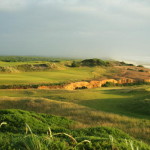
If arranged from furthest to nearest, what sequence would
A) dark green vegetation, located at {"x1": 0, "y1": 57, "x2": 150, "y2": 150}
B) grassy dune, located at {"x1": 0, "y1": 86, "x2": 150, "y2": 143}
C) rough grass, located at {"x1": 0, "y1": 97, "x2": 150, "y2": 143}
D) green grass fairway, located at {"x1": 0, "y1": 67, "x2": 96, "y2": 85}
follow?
green grass fairway, located at {"x1": 0, "y1": 67, "x2": 96, "y2": 85} → grassy dune, located at {"x1": 0, "y1": 86, "x2": 150, "y2": 143} → rough grass, located at {"x1": 0, "y1": 97, "x2": 150, "y2": 143} → dark green vegetation, located at {"x1": 0, "y1": 57, "x2": 150, "y2": 150}

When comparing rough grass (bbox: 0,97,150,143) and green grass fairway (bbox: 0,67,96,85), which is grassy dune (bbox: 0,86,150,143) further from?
green grass fairway (bbox: 0,67,96,85)

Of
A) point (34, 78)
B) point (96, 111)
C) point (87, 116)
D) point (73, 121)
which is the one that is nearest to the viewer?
point (73, 121)

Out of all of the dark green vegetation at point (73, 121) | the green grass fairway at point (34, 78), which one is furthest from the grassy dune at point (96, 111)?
the green grass fairway at point (34, 78)

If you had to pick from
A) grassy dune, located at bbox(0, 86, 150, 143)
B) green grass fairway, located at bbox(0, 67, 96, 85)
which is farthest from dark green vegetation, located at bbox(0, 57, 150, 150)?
green grass fairway, located at bbox(0, 67, 96, 85)

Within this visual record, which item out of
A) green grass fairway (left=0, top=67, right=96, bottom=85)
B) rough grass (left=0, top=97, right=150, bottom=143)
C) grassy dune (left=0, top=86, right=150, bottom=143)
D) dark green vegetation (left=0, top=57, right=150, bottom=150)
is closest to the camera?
dark green vegetation (left=0, top=57, right=150, bottom=150)

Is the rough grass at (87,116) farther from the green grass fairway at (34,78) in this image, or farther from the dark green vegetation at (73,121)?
the green grass fairway at (34,78)

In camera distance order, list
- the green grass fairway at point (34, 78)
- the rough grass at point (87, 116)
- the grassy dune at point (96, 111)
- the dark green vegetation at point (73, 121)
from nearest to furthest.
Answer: the dark green vegetation at point (73, 121), the rough grass at point (87, 116), the grassy dune at point (96, 111), the green grass fairway at point (34, 78)

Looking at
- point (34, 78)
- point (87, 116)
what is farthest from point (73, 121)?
point (34, 78)

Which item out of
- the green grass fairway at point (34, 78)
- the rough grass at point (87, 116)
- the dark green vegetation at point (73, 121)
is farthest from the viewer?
the green grass fairway at point (34, 78)

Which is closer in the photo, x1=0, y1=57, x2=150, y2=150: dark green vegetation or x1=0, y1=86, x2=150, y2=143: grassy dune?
x1=0, y1=57, x2=150, y2=150: dark green vegetation

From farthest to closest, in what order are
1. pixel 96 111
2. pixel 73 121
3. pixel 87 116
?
pixel 96 111 < pixel 87 116 < pixel 73 121

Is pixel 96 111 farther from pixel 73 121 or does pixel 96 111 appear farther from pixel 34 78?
pixel 34 78

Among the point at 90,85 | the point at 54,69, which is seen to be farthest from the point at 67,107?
the point at 54,69

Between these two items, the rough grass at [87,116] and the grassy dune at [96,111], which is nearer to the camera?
the rough grass at [87,116]
